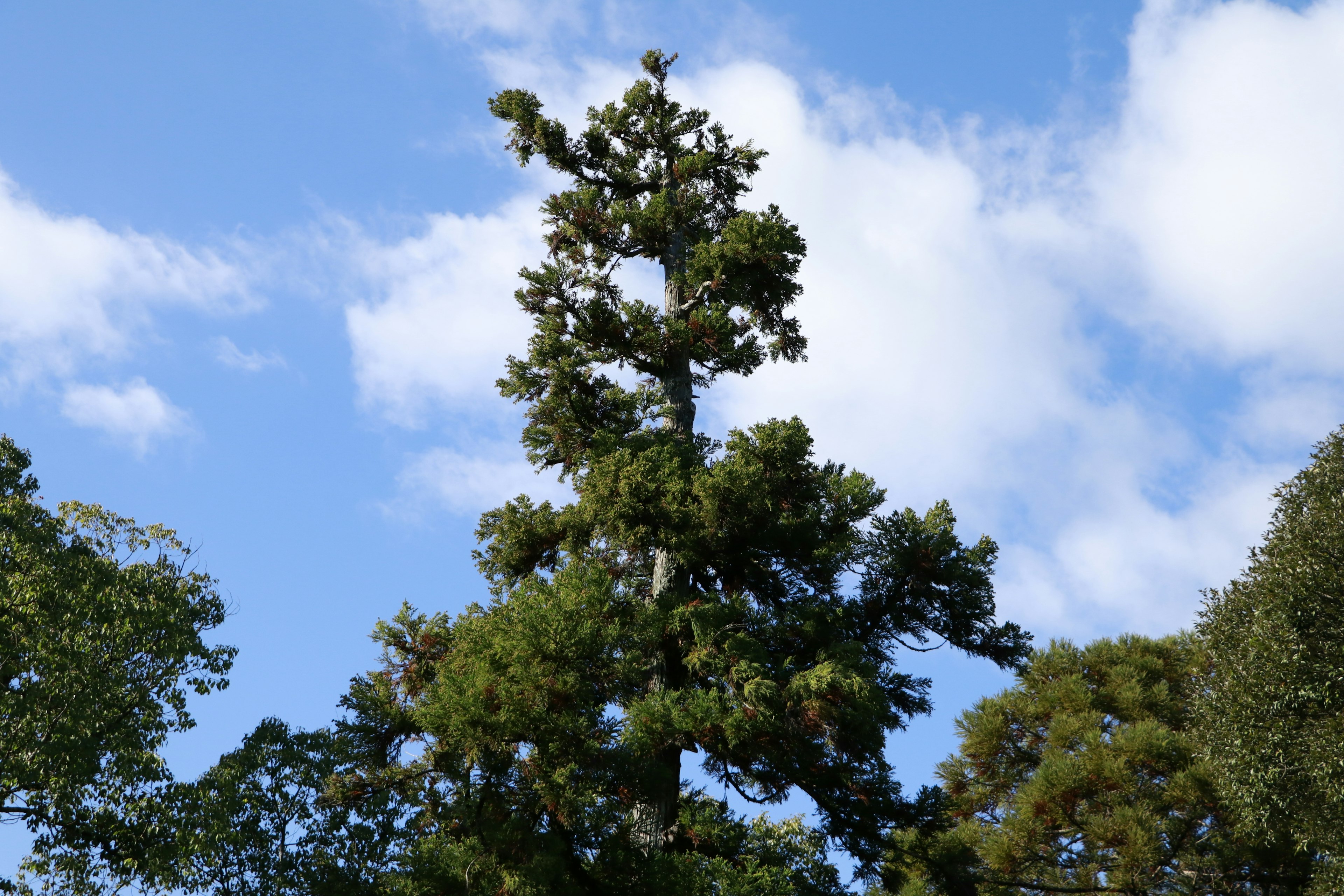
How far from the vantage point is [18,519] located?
18750mm

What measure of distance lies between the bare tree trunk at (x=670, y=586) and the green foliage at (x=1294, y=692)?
30.3 ft

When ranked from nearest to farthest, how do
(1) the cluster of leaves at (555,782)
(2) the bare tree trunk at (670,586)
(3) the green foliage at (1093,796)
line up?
(1) the cluster of leaves at (555,782), (2) the bare tree trunk at (670,586), (3) the green foliage at (1093,796)

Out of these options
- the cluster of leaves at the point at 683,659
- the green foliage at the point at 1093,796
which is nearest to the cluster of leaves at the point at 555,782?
the cluster of leaves at the point at 683,659

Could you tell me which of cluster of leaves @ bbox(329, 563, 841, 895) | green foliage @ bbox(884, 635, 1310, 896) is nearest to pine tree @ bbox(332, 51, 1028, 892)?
cluster of leaves @ bbox(329, 563, 841, 895)

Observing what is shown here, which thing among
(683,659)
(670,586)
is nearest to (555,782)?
(683,659)

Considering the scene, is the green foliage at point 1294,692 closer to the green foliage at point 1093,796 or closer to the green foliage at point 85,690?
the green foliage at point 1093,796

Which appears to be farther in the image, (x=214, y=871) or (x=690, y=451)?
(x=690, y=451)

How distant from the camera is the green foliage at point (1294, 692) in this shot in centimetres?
1593

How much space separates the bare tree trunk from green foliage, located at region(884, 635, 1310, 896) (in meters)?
4.15

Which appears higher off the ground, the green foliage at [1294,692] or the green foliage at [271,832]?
the green foliage at [1294,692]

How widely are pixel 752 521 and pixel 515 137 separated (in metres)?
9.73

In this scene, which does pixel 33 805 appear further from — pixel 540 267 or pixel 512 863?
pixel 540 267

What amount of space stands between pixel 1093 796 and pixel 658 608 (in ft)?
39.9

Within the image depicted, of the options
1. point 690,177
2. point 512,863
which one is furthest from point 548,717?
point 690,177
